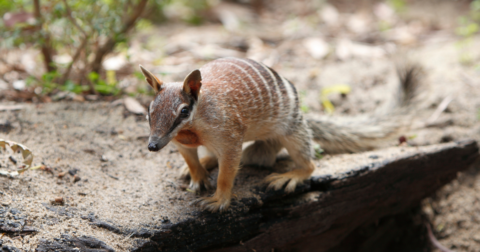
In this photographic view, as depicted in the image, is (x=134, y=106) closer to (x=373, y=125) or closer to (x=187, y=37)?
(x=373, y=125)

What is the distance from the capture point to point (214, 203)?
260 centimetres

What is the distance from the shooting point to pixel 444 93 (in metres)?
4.75

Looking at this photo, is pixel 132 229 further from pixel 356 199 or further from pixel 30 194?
pixel 356 199

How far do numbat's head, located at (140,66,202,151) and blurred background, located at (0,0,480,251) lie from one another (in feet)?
5.80

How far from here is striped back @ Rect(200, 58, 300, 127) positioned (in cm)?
253

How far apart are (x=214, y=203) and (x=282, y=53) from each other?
416 centimetres

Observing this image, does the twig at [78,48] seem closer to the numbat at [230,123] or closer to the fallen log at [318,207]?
the numbat at [230,123]

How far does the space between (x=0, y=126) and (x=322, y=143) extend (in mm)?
3030

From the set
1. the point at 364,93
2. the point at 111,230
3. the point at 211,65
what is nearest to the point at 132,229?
the point at 111,230

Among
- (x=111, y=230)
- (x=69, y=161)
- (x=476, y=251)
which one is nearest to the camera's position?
(x=111, y=230)

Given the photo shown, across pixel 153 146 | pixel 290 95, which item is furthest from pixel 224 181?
pixel 290 95

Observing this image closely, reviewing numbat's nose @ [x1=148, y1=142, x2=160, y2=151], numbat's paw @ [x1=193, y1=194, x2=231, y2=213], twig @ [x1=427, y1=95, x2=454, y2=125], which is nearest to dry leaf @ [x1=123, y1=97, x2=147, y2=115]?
numbat's paw @ [x1=193, y1=194, x2=231, y2=213]

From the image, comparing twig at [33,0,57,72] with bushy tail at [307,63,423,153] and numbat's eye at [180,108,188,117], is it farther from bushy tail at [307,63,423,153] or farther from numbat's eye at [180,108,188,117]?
bushy tail at [307,63,423,153]

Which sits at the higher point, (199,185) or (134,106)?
(134,106)
